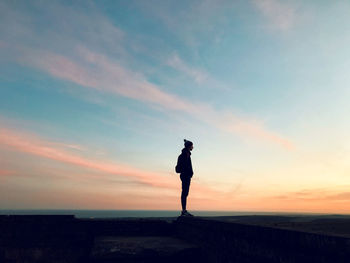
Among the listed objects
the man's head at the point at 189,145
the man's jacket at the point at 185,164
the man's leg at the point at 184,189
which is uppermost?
the man's head at the point at 189,145

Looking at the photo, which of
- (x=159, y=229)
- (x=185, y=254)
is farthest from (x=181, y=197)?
(x=185, y=254)

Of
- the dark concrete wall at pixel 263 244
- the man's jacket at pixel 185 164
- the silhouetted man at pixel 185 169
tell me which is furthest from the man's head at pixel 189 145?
the dark concrete wall at pixel 263 244

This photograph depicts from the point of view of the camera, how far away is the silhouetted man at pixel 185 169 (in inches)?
321

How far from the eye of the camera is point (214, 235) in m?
5.27

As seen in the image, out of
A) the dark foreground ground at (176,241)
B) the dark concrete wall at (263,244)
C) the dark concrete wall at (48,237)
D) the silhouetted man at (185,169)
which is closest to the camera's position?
the dark concrete wall at (263,244)

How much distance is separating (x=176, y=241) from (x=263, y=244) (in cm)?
313

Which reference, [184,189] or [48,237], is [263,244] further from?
[48,237]

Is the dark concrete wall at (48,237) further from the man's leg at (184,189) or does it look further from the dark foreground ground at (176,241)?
the man's leg at (184,189)

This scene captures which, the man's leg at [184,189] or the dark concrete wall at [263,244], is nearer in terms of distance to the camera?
the dark concrete wall at [263,244]

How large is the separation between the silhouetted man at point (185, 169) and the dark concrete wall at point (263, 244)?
6.78 feet

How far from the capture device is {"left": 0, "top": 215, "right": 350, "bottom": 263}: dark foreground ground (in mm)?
3176

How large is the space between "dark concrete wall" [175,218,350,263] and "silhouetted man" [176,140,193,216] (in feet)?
6.78

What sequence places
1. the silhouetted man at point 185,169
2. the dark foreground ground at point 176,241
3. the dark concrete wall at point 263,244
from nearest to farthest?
the dark concrete wall at point 263,244
the dark foreground ground at point 176,241
the silhouetted man at point 185,169

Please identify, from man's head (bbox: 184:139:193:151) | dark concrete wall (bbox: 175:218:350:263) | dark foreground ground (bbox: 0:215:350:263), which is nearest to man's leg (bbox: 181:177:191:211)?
dark foreground ground (bbox: 0:215:350:263)
